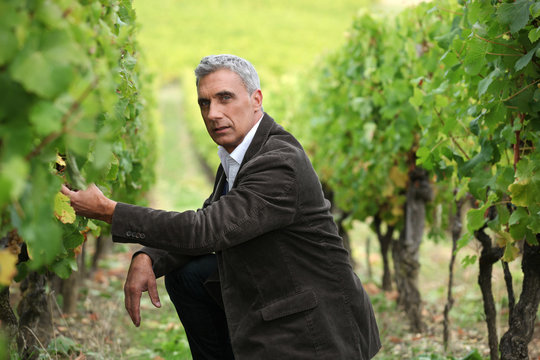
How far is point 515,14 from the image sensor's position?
7.78 feet

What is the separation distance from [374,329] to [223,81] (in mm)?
1276

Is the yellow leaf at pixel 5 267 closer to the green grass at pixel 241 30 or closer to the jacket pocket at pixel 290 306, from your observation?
the jacket pocket at pixel 290 306

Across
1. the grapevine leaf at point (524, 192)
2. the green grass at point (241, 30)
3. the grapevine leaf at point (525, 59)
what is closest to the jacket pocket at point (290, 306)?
the grapevine leaf at point (524, 192)

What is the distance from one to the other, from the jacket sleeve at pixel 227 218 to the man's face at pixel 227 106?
34cm

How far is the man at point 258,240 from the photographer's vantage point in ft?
7.22

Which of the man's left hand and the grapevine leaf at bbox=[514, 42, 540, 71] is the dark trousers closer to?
the man's left hand

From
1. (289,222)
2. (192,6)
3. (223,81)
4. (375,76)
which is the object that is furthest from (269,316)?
(192,6)

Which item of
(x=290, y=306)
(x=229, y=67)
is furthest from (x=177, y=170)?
(x=290, y=306)

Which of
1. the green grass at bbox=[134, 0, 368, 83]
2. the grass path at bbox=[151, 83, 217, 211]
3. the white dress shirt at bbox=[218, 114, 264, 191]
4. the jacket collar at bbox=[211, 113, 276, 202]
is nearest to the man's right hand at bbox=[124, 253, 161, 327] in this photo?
the white dress shirt at bbox=[218, 114, 264, 191]

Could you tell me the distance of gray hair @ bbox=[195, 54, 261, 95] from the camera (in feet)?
8.30

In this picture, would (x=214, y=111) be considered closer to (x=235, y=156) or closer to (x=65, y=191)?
(x=235, y=156)

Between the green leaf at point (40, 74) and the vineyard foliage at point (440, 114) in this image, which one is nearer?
the green leaf at point (40, 74)

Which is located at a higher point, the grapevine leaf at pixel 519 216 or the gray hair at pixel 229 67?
the gray hair at pixel 229 67

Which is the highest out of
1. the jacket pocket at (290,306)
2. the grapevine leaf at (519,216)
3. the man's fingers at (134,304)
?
the grapevine leaf at (519,216)
